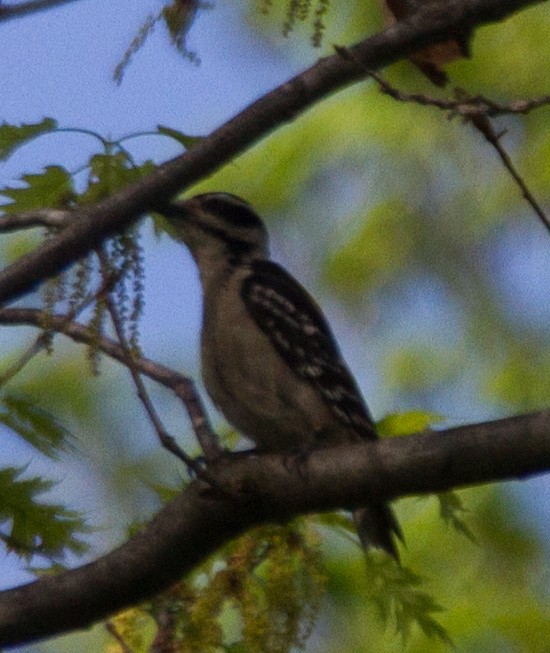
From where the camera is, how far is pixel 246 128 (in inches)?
141

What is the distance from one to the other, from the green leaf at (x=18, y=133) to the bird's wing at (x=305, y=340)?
1805 mm

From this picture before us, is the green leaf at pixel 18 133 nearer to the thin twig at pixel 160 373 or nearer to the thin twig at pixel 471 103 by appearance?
the thin twig at pixel 160 373

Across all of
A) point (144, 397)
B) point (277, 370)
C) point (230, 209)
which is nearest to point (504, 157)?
point (144, 397)

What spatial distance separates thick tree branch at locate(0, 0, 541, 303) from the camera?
3.46 metres

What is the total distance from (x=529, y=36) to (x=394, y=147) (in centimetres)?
141

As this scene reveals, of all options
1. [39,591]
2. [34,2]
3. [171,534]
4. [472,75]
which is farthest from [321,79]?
[472,75]

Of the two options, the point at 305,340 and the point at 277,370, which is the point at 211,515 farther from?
the point at 305,340

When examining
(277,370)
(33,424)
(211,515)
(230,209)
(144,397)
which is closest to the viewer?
(144,397)

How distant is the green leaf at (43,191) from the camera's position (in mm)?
4379

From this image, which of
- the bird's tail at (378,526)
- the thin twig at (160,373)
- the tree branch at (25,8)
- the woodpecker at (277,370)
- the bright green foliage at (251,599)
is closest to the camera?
the tree branch at (25,8)

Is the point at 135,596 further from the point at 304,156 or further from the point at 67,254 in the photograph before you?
the point at 304,156

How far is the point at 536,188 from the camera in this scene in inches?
390

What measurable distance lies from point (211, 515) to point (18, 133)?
1.32 metres

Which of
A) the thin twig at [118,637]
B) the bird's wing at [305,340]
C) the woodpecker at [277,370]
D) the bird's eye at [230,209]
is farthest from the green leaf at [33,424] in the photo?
the bird's eye at [230,209]
